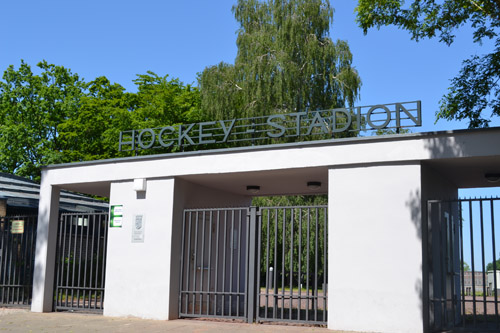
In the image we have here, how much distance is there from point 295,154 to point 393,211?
2.09 meters

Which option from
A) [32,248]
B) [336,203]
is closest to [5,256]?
[32,248]

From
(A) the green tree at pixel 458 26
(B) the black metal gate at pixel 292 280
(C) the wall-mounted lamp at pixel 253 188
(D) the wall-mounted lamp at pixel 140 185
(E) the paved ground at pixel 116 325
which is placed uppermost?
(A) the green tree at pixel 458 26

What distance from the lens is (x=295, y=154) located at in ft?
35.0

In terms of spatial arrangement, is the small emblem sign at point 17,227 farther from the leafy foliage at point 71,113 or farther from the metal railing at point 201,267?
the leafy foliage at point 71,113

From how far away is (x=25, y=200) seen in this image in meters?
16.0

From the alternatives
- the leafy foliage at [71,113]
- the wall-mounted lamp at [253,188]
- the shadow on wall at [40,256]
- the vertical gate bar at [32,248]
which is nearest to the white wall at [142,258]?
the shadow on wall at [40,256]

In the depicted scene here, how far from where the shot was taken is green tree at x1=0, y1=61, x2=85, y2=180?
33844 mm

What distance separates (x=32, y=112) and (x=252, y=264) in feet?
91.3

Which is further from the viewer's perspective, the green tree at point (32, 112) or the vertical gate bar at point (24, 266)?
the green tree at point (32, 112)

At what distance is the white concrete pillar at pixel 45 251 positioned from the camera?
12.9m

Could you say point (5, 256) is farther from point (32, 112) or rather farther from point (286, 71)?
point (32, 112)

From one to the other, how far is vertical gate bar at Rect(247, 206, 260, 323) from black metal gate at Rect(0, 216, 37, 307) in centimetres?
573

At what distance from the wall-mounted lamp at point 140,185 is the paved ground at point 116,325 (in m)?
2.62

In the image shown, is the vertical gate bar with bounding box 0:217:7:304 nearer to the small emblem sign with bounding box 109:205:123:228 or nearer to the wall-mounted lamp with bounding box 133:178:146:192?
the small emblem sign with bounding box 109:205:123:228
